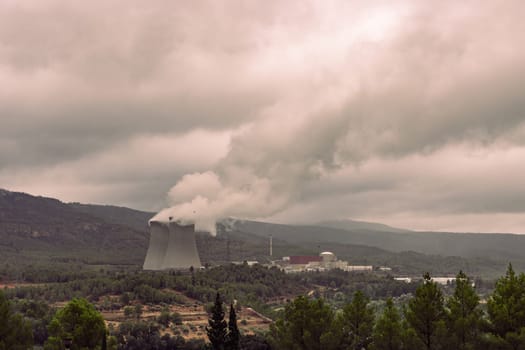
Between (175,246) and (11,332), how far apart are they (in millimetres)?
90891

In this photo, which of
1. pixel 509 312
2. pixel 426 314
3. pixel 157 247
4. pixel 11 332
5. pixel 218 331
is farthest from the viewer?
pixel 157 247

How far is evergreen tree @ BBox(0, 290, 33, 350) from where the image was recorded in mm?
63188

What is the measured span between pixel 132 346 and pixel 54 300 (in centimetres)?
4647

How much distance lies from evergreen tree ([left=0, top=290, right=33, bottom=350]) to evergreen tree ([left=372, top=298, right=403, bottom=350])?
31.8 meters

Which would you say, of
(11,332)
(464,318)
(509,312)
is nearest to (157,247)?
(11,332)

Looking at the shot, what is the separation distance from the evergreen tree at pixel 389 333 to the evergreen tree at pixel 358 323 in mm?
4896

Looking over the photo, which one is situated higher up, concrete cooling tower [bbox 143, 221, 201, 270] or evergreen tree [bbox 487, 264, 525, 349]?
concrete cooling tower [bbox 143, 221, 201, 270]

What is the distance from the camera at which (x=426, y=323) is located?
65750mm

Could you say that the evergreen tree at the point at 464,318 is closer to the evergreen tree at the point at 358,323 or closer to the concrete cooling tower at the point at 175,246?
the evergreen tree at the point at 358,323

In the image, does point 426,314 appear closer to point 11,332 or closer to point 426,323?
point 426,323

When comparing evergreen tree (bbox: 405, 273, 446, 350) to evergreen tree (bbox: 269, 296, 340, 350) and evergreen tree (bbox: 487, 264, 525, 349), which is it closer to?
evergreen tree (bbox: 487, 264, 525, 349)

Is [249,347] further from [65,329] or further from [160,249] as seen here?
[160,249]

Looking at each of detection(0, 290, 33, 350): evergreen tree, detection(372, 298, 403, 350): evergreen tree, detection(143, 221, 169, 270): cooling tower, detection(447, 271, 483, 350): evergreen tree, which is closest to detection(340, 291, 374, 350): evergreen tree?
detection(372, 298, 403, 350): evergreen tree

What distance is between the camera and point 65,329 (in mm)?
65500
